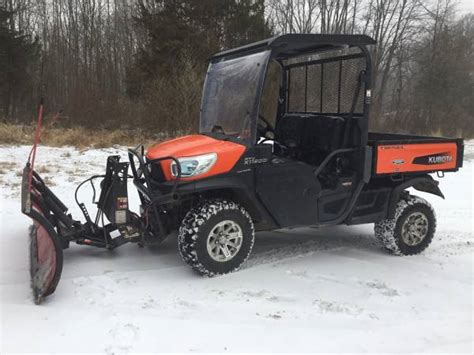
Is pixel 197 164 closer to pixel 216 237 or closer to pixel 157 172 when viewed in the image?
pixel 157 172

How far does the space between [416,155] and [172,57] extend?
18.0 m

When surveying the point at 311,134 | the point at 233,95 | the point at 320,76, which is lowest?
the point at 311,134

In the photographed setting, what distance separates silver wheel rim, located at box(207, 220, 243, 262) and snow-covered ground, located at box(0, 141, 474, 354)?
21 cm

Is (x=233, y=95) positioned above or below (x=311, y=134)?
above

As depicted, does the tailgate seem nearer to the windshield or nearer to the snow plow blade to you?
the windshield

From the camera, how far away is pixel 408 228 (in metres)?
5.04

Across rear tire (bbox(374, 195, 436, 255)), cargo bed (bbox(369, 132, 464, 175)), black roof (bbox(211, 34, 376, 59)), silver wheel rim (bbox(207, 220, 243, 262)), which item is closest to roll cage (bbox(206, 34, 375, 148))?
black roof (bbox(211, 34, 376, 59))

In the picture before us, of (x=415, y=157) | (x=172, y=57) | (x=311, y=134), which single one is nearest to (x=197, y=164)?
(x=311, y=134)

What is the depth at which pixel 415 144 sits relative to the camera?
16.2 feet

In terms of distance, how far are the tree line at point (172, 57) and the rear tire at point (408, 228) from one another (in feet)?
34.5

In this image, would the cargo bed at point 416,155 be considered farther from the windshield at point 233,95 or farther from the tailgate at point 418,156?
the windshield at point 233,95

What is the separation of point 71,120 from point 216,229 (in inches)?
674

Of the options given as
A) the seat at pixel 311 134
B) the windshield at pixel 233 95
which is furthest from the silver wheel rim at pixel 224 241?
the seat at pixel 311 134

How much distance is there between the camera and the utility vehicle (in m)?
4.11
